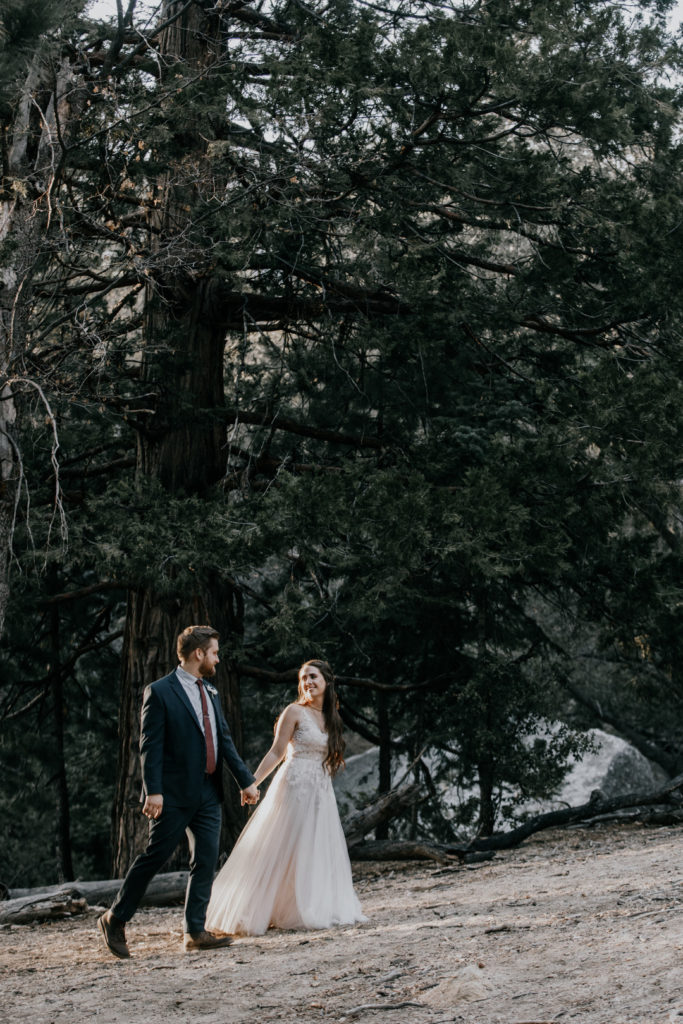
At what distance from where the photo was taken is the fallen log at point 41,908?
27.1 feet

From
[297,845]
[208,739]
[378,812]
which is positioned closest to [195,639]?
[208,739]

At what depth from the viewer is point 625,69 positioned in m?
9.60

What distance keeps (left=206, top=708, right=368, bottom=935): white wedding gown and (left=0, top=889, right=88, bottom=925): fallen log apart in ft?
6.96

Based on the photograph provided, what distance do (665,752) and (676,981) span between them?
1418 cm

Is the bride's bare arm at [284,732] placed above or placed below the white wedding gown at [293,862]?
above

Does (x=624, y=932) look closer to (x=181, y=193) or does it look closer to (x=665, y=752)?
(x=181, y=193)

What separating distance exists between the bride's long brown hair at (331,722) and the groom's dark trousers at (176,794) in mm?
1223

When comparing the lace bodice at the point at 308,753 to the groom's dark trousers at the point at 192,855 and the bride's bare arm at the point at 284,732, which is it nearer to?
the bride's bare arm at the point at 284,732

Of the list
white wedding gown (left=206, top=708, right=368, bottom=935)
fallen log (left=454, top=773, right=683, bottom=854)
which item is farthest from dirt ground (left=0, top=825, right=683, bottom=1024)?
fallen log (left=454, top=773, right=683, bottom=854)

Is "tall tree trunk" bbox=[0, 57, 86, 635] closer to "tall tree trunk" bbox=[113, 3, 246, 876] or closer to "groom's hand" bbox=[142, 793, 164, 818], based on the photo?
"tall tree trunk" bbox=[113, 3, 246, 876]

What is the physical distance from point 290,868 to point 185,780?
1279mm

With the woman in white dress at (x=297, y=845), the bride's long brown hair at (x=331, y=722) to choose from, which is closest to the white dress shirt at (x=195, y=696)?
the woman in white dress at (x=297, y=845)

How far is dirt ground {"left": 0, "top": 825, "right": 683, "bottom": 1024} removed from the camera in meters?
4.15

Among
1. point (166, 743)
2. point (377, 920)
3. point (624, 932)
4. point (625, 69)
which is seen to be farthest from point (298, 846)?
point (625, 69)
